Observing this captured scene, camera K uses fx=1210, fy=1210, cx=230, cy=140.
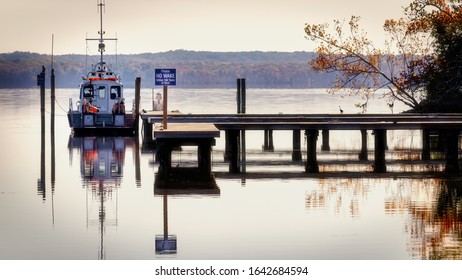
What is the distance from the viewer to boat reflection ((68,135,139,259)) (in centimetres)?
2083

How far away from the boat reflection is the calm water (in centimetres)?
4

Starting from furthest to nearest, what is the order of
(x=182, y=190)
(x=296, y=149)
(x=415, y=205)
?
(x=296, y=149)
(x=182, y=190)
(x=415, y=205)

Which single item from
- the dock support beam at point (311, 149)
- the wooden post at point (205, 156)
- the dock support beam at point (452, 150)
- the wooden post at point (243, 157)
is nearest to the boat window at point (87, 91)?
the wooden post at point (243, 157)

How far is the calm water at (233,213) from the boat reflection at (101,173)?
39 millimetres

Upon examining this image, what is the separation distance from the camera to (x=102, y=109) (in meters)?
48.4

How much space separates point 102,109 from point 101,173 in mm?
18979

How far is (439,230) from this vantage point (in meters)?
19.1

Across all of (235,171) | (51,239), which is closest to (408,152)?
(235,171)

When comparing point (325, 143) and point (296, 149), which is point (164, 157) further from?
point (325, 143)

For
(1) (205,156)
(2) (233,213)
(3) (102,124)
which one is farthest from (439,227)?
(3) (102,124)

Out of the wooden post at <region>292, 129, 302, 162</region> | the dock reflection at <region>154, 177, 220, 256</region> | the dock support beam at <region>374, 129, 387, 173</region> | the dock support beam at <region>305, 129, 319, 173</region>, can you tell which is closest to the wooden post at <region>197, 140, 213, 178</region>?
the dock reflection at <region>154, 177, 220, 256</region>

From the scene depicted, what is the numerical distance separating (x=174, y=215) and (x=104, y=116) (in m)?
26.0

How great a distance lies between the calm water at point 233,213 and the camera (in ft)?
57.6

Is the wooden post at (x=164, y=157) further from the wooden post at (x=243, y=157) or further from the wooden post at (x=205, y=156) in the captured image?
the wooden post at (x=243, y=157)
